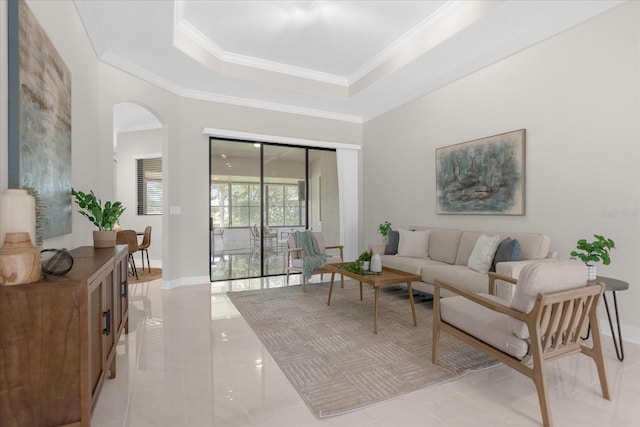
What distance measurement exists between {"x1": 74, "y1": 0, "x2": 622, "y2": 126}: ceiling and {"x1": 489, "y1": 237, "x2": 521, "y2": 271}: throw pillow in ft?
7.52

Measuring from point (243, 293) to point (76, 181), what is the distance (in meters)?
2.49

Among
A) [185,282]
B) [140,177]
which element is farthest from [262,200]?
[140,177]

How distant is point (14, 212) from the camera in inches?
55.7

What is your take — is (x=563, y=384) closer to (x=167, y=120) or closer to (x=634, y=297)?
(x=634, y=297)

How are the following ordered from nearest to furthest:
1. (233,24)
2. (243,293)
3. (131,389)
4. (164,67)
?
(131,389)
(233,24)
(164,67)
(243,293)

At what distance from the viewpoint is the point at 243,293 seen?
453 centimetres

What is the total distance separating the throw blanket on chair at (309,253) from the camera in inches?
183

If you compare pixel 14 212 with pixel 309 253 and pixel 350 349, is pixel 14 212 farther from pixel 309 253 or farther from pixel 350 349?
pixel 309 253

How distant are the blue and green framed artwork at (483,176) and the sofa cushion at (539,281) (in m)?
2.06

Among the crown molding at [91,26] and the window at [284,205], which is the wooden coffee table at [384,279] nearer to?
the window at [284,205]

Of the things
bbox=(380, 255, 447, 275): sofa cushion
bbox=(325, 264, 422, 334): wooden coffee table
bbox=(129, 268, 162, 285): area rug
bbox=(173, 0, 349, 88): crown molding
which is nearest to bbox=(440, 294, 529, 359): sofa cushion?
bbox=(325, 264, 422, 334): wooden coffee table

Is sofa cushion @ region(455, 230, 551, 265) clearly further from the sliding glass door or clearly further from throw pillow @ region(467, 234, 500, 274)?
the sliding glass door

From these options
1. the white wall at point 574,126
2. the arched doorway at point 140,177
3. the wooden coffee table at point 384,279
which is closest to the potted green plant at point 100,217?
the wooden coffee table at point 384,279

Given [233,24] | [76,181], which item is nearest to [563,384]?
[76,181]
